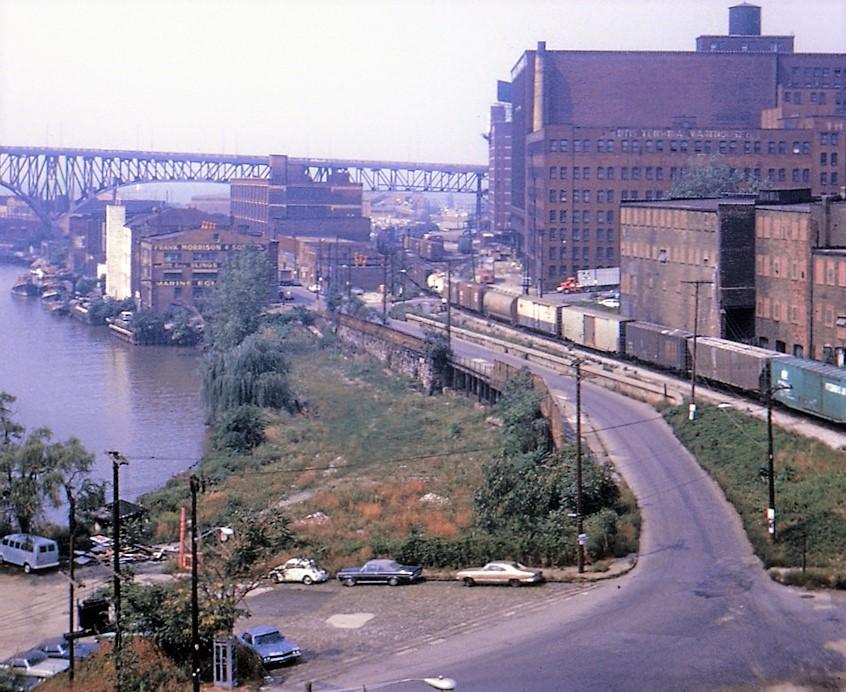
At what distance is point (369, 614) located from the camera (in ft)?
66.0

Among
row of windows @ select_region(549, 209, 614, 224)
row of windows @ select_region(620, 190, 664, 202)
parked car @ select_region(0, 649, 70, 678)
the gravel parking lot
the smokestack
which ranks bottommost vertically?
parked car @ select_region(0, 649, 70, 678)

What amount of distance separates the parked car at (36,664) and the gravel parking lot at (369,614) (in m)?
2.68

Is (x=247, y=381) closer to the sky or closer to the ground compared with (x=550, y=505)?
closer to the sky

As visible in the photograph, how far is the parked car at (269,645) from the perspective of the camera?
1795 centimetres

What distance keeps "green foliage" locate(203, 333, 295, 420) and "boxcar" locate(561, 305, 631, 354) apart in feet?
35.5

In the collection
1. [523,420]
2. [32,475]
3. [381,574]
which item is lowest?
[381,574]

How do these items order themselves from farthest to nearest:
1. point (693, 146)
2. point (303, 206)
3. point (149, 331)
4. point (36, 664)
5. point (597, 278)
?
point (303, 206) < point (149, 331) < point (693, 146) < point (597, 278) < point (36, 664)

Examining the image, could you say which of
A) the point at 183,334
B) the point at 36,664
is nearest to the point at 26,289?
the point at 183,334

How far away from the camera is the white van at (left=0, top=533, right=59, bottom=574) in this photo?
25969mm

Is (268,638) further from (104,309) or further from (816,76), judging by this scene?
(816,76)

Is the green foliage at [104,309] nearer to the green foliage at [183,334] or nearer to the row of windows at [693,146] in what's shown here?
the green foliage at [183,334]

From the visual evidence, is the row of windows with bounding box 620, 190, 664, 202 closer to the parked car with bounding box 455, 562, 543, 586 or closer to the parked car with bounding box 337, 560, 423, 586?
the parked car with bounding box 337, 560, 423, 586

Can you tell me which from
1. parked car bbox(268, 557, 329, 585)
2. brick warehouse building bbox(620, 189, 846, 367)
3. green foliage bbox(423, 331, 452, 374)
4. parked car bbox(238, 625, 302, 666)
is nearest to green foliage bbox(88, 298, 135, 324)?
green foliage bbox(423, 331, 452, 374)

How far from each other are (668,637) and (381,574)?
19.0ft
